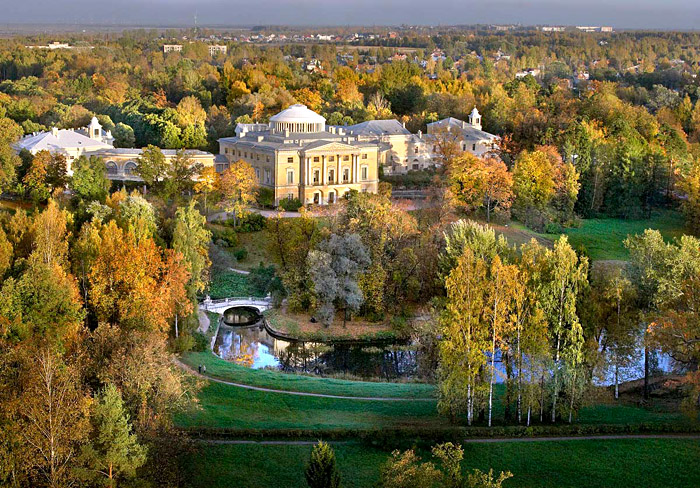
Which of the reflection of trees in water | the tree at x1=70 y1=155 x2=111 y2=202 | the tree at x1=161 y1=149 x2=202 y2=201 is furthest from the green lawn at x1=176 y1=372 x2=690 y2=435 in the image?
the tree at x1=161 y1=149 x2=202 y2=201

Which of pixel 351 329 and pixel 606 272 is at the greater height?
pixel 606 272

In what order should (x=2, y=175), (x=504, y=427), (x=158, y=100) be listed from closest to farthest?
1. (x=504, y=427)
2. (x=2, y=175)
3. (x=158, y=100)

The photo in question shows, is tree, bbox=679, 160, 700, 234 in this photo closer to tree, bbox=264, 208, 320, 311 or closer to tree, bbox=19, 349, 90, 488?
tree, bbox=264, 208, 320, 311

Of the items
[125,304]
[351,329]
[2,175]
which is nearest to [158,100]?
[2,175]

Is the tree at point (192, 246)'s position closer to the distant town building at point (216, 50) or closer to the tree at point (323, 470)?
the tree at point (323, 470)

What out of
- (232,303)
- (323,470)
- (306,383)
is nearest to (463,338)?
(306,383)

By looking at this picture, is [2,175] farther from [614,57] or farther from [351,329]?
[614,57]
